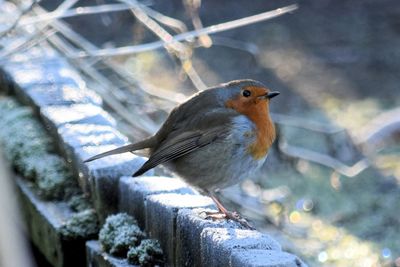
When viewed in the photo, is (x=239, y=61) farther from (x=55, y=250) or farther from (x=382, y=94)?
(x=55, y=250)

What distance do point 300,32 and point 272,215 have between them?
148 inches

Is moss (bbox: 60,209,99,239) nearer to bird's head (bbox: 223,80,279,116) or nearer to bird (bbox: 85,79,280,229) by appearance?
bird (bbox: 85,79,280,229)

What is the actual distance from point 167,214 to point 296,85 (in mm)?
4485

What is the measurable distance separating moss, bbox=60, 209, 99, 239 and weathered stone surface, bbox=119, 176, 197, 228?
135 millimetres

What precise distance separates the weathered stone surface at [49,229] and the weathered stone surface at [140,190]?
26cm

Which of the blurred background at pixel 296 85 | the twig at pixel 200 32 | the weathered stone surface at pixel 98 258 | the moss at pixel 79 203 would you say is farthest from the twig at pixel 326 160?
the weathered stone surface at pixel 98 258

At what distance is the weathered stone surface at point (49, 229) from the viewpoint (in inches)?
142

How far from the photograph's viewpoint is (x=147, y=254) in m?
3.12

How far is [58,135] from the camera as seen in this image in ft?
13.5

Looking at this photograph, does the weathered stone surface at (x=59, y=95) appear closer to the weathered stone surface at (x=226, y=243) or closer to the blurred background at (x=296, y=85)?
the blurred background at (x=296, y=85)

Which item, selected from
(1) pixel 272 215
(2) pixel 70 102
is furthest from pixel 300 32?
(2) pixel 70 102

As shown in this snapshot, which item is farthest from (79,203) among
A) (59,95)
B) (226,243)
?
(226,243)

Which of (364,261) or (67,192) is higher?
(67,192)

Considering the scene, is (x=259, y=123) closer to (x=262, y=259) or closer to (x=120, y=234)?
(x=120, y=234)
